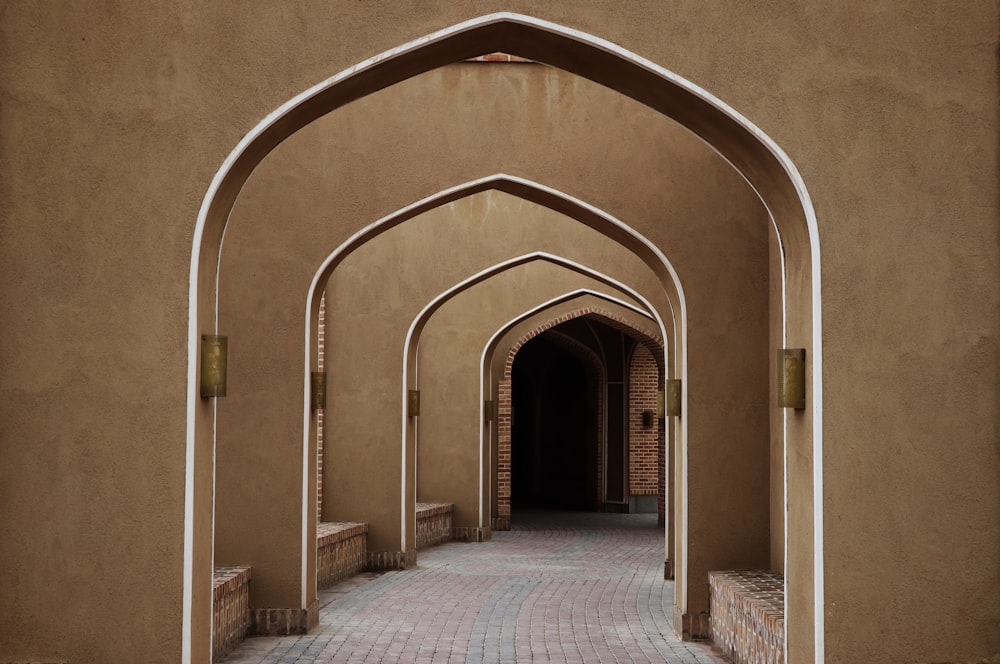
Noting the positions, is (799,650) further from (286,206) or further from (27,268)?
(286,206)

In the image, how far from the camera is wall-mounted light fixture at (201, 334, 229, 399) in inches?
202

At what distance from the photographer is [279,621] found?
27.6ft

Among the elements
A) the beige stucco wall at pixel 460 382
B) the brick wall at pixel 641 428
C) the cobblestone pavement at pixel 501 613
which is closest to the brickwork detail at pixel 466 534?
the beige stucco wall at pixel 460 382

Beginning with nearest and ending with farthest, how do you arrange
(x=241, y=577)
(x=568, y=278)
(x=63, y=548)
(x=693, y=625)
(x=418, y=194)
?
(x=63, y=548) < (x=241, y=577) < (x=693, y=625) < (x=418, y=194) < (x=568, y=278)

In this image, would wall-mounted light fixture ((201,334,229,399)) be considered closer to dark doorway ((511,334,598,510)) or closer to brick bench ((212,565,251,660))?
brick bench ((212,565,251,660))

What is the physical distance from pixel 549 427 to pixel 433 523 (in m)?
9.98

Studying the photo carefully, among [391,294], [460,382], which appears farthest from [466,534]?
[391,294]

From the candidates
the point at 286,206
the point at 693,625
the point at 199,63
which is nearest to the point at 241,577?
the point at 286,206

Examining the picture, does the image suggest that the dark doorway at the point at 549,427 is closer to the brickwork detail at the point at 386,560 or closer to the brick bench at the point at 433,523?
the brick bench at the point at 433,523

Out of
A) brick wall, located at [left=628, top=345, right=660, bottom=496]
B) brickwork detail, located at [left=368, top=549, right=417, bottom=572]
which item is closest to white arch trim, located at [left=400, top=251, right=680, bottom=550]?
brickwork detail, located at [left=368, top=549, right=417, bottom=572]

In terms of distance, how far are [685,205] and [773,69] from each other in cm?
369

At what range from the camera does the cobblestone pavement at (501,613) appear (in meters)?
7.96

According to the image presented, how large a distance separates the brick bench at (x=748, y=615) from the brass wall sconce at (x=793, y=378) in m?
1.47

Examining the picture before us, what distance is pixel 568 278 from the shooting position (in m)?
15.5
